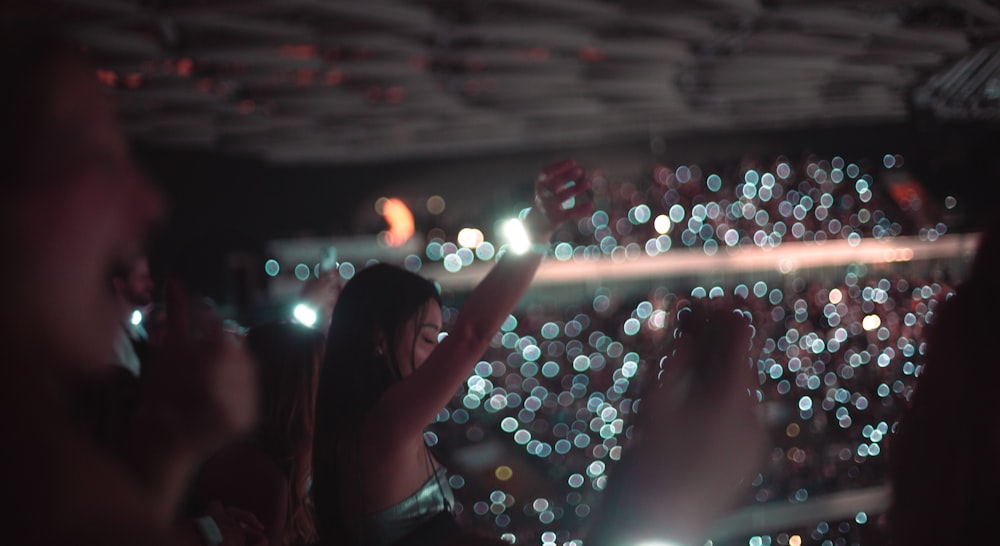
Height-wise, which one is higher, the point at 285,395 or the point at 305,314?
the point at 305,314

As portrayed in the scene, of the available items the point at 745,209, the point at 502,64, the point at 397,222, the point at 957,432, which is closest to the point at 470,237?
the point at 397,222

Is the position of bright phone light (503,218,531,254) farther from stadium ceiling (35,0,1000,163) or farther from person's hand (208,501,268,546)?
stadium ceiling (35,0,1000,163)

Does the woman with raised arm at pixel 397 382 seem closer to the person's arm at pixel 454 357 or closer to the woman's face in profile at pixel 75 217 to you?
the person's arm at pixel 454 357

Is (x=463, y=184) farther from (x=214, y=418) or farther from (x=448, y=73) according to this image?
(x=214, y=418)

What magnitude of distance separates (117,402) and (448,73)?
239 inches

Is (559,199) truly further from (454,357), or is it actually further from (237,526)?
(237,526)

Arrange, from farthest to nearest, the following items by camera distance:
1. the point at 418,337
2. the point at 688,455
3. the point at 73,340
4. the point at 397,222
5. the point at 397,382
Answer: the point at 397,222 → the point at 418,337 → the point at 397,382 → the point at 688,455 → the point at 73,340

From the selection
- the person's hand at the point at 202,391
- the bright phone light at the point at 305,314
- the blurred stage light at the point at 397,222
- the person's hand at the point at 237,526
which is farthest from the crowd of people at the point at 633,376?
the blurred stage light at the point at 397,222

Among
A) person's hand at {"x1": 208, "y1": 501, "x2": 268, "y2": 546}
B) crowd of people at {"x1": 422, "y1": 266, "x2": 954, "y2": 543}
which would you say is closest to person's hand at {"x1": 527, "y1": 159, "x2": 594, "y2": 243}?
person's hand at {"x1": 208, "y1": 501, "x2": 268, "y2": 546}

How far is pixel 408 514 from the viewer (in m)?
1.29

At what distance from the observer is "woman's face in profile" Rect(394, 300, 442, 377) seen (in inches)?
53.1

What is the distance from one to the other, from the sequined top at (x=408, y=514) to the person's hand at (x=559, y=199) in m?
0.43

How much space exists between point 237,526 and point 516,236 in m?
0.58

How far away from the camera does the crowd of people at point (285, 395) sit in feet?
1.53
